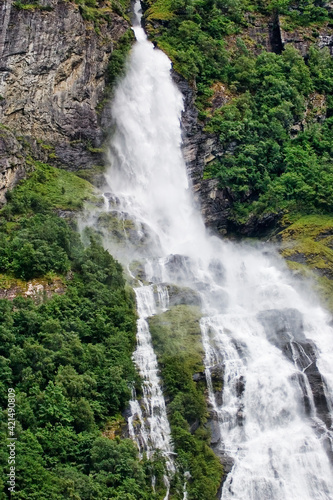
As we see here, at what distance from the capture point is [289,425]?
89.7 feet

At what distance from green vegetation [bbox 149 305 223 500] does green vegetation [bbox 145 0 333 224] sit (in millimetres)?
17760

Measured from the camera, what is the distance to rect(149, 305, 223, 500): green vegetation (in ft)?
79.3

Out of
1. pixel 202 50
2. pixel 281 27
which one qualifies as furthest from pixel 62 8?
pixel 281 27

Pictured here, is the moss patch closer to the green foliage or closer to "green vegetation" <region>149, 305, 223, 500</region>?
the green foliage

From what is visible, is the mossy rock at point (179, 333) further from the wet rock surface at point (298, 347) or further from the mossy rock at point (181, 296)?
the wet rock surface at point (298, 347)

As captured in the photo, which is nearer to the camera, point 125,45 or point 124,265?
point 124,265

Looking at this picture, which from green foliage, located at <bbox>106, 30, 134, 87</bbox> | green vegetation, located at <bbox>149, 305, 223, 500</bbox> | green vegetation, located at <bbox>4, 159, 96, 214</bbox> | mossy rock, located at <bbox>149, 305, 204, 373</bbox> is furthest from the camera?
green foliage, located at <bbox>106, 30, 134, 87</bbox>

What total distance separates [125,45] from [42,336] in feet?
104

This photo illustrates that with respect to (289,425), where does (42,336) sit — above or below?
above

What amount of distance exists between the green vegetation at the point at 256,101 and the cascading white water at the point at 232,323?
151 inches

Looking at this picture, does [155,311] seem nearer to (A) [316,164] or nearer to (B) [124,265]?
(B) [124,265]

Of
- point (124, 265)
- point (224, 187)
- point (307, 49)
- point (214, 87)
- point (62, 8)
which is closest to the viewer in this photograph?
point (124, 265)

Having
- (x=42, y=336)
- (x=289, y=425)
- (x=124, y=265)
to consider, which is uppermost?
(x=124, y=265)

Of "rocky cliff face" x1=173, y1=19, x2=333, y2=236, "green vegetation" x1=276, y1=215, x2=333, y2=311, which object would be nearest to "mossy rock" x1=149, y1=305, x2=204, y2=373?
"green vegetation" x1=276, y1=215, x2=333, y2=311
